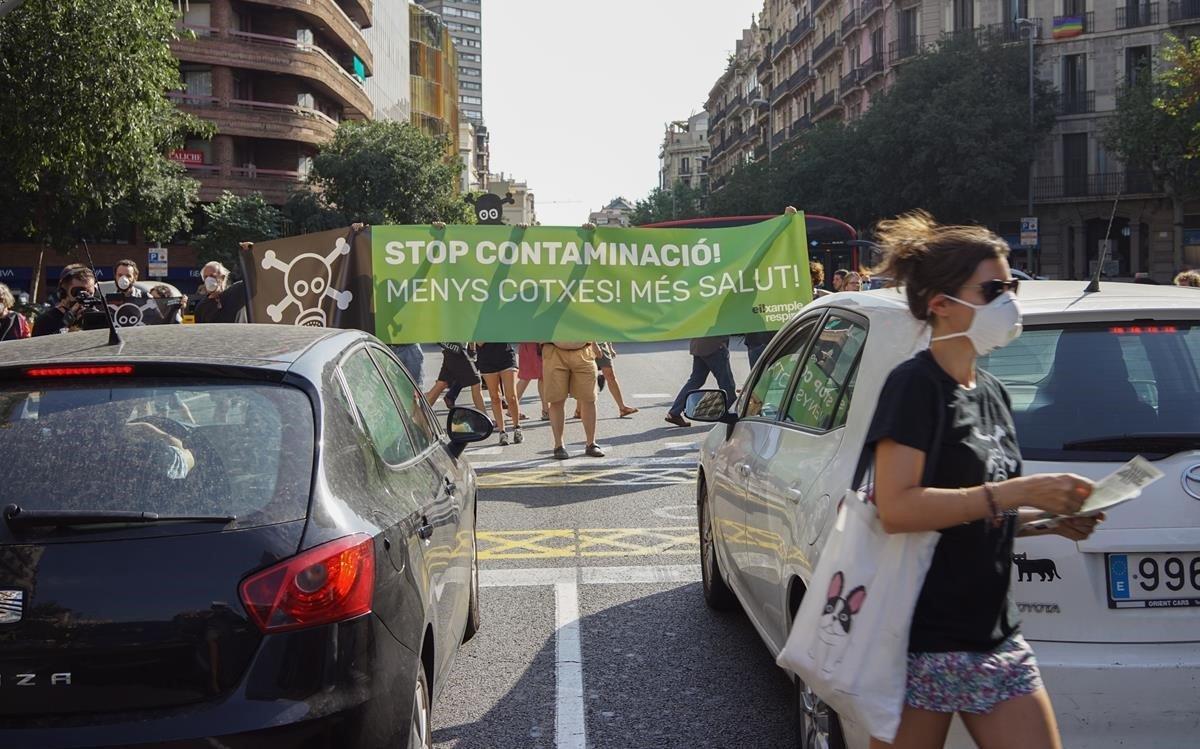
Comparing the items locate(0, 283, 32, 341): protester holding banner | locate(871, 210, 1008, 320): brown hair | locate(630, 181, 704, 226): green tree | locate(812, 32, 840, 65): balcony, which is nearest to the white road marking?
locate(871, 210, 1008, 320): brown hair

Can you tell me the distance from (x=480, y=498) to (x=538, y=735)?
5510 mm

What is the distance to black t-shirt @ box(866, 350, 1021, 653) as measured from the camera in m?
2.68

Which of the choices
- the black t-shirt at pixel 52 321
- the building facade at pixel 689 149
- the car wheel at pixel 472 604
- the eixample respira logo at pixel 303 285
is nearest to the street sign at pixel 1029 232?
the eixample respira logo at pixel 303 285

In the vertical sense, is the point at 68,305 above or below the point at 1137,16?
below

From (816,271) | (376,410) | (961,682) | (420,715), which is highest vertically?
(816,271)

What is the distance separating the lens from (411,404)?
5184 mm

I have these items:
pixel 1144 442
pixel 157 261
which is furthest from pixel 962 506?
pixel 157 261

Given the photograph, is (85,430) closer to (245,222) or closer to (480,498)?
(480,498)

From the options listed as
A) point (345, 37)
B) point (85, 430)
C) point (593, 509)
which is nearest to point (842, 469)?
point (85, 430)

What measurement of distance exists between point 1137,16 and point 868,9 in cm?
1569

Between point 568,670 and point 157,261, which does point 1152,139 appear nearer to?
point 157,261

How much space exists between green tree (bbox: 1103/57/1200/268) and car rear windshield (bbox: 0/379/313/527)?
4540cm

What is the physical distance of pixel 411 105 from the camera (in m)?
94.6

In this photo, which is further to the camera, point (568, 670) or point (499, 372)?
point (499, 372)
